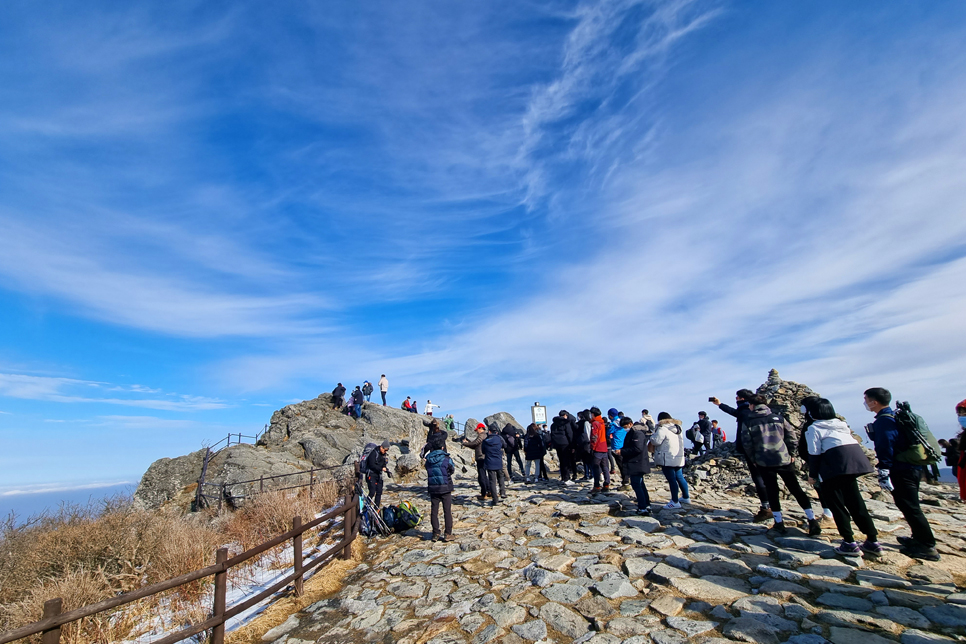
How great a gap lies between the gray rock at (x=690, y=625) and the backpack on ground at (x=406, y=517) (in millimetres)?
7326

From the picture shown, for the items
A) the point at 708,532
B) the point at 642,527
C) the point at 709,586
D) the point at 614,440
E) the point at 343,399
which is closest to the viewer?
the point at 709,586

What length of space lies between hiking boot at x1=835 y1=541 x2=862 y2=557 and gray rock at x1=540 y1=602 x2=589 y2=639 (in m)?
3.87

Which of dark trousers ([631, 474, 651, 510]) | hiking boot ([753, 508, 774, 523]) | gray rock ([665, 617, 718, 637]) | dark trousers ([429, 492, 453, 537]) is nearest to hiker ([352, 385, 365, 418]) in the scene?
dark trousers ([429, 492, 453, 537])

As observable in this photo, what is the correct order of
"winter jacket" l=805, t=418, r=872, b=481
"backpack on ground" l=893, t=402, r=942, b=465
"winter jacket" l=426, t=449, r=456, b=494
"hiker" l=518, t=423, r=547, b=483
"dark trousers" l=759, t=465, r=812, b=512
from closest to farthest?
"backpack on ground" l=893, t=402, r=942, b=465 < "winter jacket" l=805, t=418, r=872, b=481 < "dark trousers" l=759, t=465, r=812, b=512 < "winter jacket" l=426, t=449, r=456, b=494 < "hiker" l=518, t=423, r=547, b=483

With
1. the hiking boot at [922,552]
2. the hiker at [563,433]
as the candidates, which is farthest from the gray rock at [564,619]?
the hiker at [563,433]

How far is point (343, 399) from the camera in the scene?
31250mm

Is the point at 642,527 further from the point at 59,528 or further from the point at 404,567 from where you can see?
the point at 59,528

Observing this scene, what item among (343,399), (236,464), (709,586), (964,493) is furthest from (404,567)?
(343,399)

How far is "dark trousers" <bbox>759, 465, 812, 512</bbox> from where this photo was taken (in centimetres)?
743

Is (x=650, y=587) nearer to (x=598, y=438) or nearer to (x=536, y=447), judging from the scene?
(x=598, y=438)

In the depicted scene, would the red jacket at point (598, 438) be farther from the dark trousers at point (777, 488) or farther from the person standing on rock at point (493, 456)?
the dark trousers at point (777, 488)

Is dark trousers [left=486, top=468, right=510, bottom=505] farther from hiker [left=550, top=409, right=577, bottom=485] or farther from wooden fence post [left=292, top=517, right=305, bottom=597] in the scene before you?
wooden fence post [left=292, top=517, right=305, bottom=597]

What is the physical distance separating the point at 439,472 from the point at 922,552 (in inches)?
307

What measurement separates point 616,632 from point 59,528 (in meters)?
13.0
